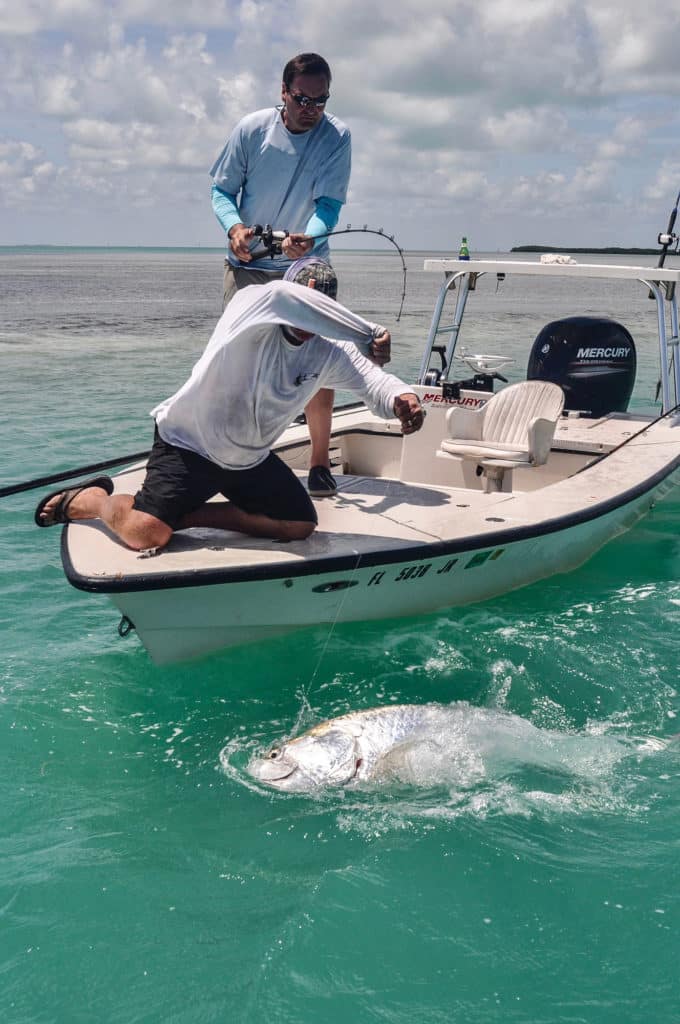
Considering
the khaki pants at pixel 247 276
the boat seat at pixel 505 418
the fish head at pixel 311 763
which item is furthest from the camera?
the boat seat at pixel 505 418

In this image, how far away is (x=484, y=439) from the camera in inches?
271

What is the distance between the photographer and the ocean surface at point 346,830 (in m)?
2.90

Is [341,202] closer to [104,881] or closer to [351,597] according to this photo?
[351,597]

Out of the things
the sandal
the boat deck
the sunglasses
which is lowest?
the boat deck

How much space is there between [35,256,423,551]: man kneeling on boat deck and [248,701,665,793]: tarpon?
107cm

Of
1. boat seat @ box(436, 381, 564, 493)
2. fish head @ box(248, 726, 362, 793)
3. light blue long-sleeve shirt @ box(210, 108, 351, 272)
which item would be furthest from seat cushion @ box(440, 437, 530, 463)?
fish head @ box(248, 726, 362, 793)

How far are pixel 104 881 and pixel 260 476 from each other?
1.92 metres

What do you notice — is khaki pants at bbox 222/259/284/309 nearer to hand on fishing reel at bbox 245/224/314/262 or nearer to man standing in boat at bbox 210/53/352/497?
man standing in boat at bbox 210/53/352/497

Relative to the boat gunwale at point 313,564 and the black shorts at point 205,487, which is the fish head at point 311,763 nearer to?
the boat gunwale at point 313,564

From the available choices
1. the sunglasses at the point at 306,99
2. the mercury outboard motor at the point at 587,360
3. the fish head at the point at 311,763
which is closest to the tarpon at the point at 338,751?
the fish head at the point at 311,763

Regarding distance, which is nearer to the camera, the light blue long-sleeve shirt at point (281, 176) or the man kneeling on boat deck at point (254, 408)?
the man kneeling on boat deck at point (254, 408)

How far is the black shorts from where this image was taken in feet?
14.5

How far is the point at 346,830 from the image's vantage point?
11.7 ft

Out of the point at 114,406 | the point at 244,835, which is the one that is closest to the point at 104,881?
the point at 244,835
